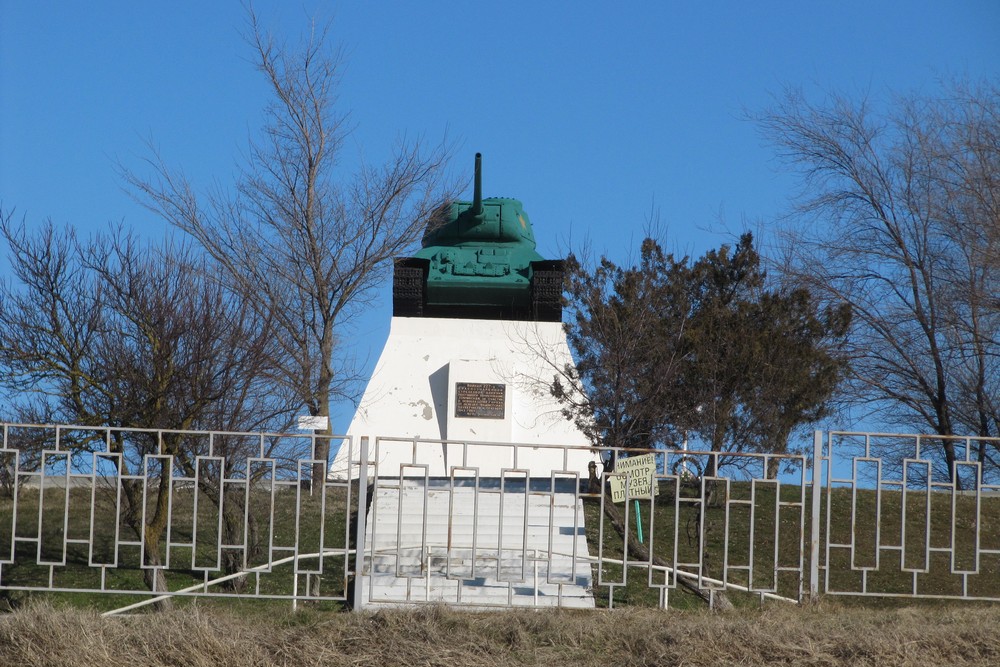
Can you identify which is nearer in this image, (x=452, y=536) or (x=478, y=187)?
(x=452, y=536)

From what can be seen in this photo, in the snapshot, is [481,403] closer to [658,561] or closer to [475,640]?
[658,561]

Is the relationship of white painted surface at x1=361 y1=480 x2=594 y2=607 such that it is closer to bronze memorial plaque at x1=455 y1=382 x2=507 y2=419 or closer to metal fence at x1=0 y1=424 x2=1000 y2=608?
metal fence at x1=0 y1=424 x2=1000 y2=608

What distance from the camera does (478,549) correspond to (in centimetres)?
950

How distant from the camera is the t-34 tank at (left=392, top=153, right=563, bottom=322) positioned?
17.4 metres

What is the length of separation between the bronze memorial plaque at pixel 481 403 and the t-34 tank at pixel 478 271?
7.36 ft

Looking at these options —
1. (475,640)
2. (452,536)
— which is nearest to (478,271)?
(452,536)

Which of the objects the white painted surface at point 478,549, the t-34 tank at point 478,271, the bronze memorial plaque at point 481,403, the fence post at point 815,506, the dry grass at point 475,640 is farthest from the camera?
the t-34 tank at point 478,271

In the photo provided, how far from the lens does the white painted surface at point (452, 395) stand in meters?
15.2

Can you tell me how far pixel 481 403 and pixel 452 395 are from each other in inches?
16.1

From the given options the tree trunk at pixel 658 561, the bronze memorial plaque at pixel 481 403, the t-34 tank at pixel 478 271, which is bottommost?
the tree trunk at pixel 658 561

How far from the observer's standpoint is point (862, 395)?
1563 centimetres

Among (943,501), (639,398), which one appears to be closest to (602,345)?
(639,398)

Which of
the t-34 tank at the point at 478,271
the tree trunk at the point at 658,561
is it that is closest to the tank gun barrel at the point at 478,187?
the t-34 tank at the point at 478,271

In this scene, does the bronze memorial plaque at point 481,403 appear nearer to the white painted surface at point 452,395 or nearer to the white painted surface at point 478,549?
the white painted surface at point 452,395
